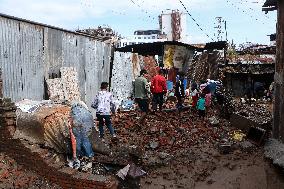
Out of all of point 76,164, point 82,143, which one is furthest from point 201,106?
point 76,164

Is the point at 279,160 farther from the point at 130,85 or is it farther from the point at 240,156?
the point at 130,85

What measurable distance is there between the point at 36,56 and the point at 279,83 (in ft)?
20.5

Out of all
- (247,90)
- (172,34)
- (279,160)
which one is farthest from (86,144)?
(172,34)

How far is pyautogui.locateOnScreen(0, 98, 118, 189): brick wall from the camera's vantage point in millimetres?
6738

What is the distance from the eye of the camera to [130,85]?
55.1ft

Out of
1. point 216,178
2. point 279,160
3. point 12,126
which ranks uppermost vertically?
point 12,126

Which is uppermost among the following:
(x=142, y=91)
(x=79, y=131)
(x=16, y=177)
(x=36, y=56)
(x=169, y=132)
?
(x=36, y=56)

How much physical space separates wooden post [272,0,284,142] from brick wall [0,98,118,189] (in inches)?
148

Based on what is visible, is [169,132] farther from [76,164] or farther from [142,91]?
[76,164]

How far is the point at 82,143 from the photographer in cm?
764

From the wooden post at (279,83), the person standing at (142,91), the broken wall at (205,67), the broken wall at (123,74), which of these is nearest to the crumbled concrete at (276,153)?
the wooden post at (279,83)

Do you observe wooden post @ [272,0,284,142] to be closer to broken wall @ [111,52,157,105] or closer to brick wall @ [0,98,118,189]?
brick wall @ [0,98,118,189]

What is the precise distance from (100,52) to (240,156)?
23.2 feet

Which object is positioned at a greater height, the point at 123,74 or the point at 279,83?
the point at 123,74
